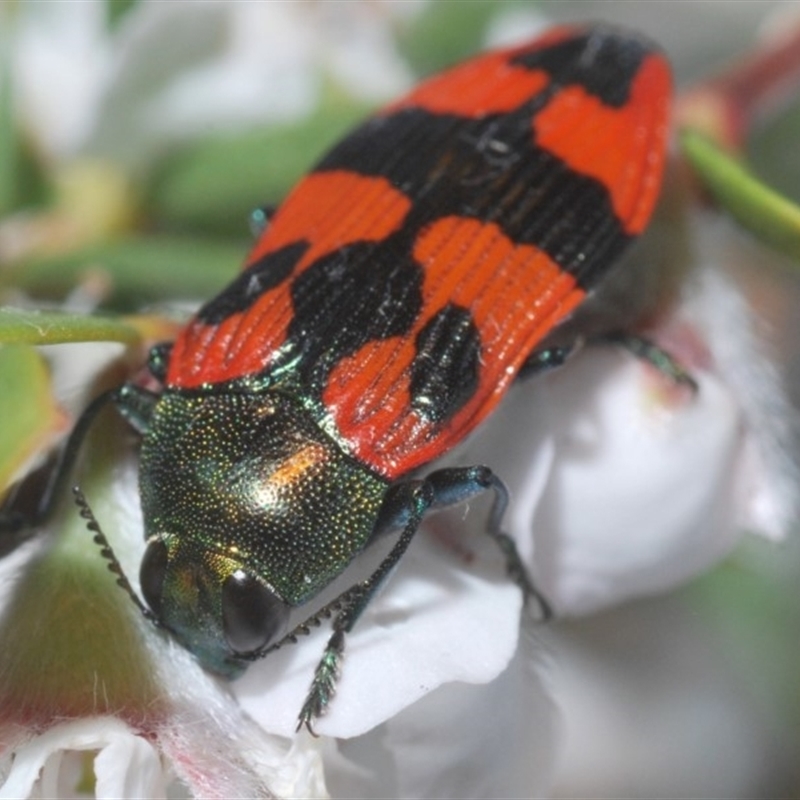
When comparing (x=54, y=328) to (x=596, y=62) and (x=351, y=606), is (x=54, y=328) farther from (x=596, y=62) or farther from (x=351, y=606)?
(x=596, y=62)

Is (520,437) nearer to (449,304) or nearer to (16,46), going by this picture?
(449,304)

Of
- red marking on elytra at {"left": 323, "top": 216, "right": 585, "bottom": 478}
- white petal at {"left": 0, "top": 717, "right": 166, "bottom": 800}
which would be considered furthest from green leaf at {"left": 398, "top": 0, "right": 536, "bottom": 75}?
white petal at {"left": 0, "top": 717, "right": 166, "bottom": 800}

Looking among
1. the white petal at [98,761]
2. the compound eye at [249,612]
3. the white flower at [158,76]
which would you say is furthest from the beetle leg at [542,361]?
the white flower at [158,76]

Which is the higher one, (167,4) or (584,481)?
(167,4)

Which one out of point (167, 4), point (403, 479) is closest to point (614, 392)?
point (403, 479)

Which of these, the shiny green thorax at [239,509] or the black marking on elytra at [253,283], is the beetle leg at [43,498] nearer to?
the shiny green thorax at [239,509]

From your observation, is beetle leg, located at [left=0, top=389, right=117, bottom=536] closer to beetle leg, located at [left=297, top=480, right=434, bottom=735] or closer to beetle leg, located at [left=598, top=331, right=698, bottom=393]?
beetle leg, located at [left=297, top=480, right=434, bottom=735]

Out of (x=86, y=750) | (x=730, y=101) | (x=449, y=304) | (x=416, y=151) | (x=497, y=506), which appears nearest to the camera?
(x=86, y=750)

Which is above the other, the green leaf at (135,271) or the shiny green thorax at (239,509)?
the shiny green thorax at (239,509)
